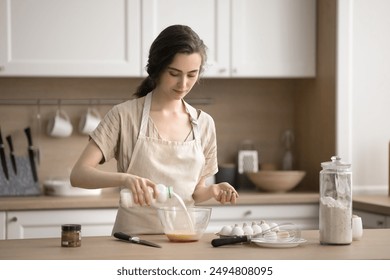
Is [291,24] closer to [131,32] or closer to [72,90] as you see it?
[131,32]

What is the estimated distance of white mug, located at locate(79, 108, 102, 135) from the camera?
13.9ft

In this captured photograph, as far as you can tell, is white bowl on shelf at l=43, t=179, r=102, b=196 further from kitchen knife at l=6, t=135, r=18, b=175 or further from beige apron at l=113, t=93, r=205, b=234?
beige apron at l=113, t=93, r=205, b=234

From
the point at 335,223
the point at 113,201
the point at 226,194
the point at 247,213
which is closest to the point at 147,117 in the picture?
the point at 226,194

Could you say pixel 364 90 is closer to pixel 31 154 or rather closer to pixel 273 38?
pixel 273 38

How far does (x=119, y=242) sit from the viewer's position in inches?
87.7

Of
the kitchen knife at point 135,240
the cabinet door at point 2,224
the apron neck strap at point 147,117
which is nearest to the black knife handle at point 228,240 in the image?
the kitchen knife at point 135,240

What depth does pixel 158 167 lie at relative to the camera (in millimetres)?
2672

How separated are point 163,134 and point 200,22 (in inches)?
60.9

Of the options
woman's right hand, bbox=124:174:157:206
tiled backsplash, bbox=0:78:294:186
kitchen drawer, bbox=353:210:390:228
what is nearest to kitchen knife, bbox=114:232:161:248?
woman's right hand, bbox=124:174:157:206

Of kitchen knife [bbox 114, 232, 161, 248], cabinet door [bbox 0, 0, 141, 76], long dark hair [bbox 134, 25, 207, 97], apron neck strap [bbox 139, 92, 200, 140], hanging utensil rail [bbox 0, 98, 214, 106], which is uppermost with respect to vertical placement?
cabinet door [bbox 0, 0, 141, 76]

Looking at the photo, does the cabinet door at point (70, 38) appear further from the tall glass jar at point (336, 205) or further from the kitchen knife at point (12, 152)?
the tall glass jar at point (336, 205)

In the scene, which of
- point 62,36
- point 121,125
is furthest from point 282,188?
point 121,125

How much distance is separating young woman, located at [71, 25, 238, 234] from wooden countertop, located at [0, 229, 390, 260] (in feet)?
1.22
